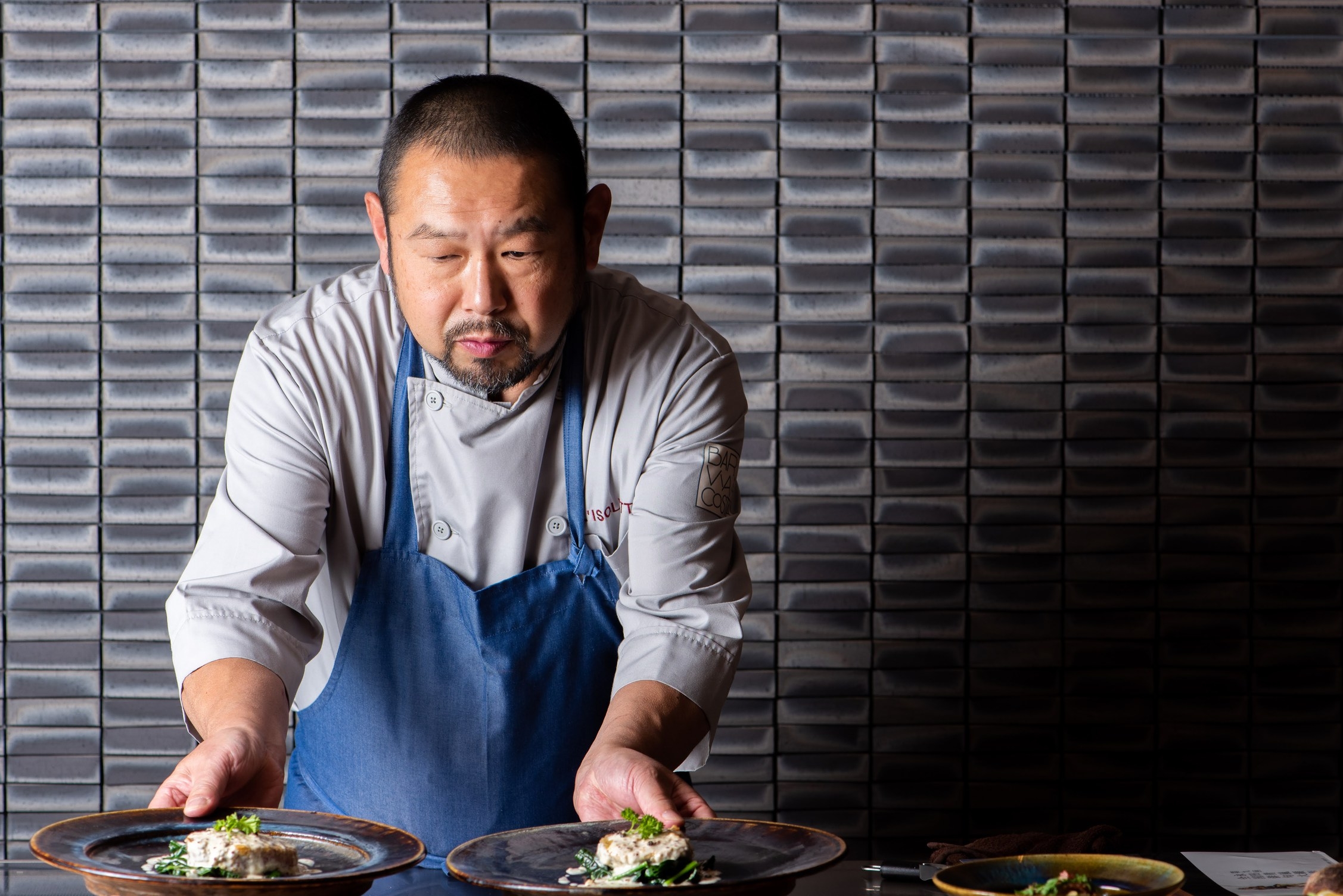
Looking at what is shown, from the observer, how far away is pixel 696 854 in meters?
1.14

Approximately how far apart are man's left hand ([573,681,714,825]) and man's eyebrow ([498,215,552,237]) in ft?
1.86

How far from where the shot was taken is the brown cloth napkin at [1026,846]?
1260 millimetres

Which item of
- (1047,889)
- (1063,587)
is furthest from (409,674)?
(1063,587)

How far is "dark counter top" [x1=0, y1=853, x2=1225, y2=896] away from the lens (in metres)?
1.17

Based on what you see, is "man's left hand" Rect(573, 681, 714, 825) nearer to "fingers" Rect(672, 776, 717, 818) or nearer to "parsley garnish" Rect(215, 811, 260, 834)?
"fingers" Rect(672, 776, 717, 818)

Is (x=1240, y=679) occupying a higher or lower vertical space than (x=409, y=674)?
lower

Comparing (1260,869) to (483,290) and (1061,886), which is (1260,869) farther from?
(483,290)

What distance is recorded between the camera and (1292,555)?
7.64 feet

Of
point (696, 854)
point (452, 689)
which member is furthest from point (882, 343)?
point (696, 854)

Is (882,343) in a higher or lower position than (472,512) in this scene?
higher

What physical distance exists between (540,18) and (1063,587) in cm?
147

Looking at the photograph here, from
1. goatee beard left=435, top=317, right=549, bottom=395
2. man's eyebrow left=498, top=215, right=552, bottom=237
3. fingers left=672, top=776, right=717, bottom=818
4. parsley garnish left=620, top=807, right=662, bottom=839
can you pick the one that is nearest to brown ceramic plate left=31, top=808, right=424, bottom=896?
parsley garnish left=620, top=807, right=662, bottom=839

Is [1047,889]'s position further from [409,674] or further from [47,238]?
[47,238]

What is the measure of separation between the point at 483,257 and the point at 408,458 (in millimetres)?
337
